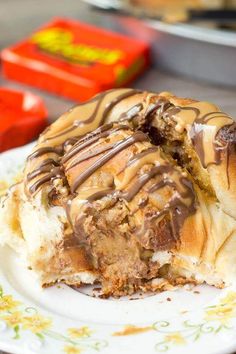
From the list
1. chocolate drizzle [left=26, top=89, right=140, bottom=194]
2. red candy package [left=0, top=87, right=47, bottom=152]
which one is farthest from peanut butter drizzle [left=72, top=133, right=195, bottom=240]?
red candy package [left=0, top=87, right=47, bottom=152]

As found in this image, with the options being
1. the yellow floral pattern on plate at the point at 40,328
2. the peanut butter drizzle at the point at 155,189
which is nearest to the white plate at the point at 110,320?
the yellow floral pattern on plate at the point at 40,328

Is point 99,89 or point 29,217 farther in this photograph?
point 99,89

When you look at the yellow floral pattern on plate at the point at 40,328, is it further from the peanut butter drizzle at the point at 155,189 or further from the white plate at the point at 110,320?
the peanut butter drizzle at the point at 155,189

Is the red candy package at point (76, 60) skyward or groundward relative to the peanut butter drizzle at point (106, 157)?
groundward

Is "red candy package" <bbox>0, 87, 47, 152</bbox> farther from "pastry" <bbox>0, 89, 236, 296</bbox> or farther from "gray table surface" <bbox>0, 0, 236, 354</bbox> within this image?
"pastry" <bbox>0, 89, 236, 296</bbox>

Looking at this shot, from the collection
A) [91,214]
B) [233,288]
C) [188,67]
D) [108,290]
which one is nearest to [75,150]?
[91,214]

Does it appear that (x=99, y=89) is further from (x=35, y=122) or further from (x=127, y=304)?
(x=127, y=304)
